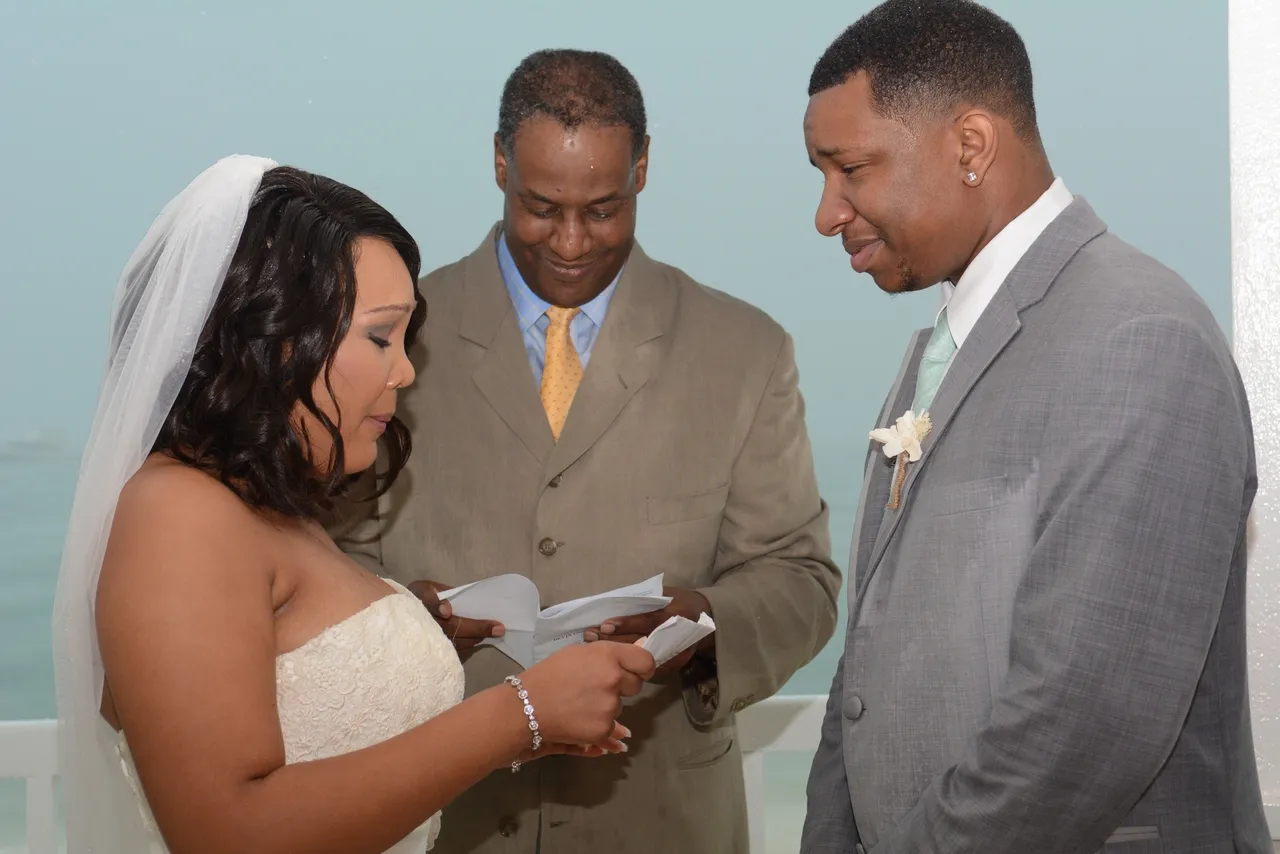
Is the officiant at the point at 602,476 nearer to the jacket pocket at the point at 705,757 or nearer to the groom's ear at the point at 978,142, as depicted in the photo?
the jacket pocket at the point at 705,757

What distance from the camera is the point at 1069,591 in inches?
59.8

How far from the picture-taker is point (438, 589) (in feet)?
8.14

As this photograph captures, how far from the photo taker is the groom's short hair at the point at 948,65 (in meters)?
1.87

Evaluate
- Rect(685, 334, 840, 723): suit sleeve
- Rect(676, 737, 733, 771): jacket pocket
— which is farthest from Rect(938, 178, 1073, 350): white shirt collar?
Rect(676, 737, 733, 771): jacket pocket

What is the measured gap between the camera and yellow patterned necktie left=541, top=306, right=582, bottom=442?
2.75m

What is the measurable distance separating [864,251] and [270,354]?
920 mm

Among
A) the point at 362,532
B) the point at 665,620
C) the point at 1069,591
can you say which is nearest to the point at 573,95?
the point at 362,532

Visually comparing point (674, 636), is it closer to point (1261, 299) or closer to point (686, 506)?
point (686, 506)

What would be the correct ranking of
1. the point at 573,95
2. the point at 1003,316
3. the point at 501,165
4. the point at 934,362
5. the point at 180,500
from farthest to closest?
the point at 501,165
the point at 573,95
the point at 934,362
the point at 1003,316
the point at 180,500

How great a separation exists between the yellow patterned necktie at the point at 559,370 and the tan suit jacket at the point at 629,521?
0.22 feet

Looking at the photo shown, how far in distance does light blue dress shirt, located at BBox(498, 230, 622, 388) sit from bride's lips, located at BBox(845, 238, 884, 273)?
877mm

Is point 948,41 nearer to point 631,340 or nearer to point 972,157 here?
point 972,157

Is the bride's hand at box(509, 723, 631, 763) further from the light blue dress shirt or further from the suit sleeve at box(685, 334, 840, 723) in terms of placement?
the light blue dress shirt

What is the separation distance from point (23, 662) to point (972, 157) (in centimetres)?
384
